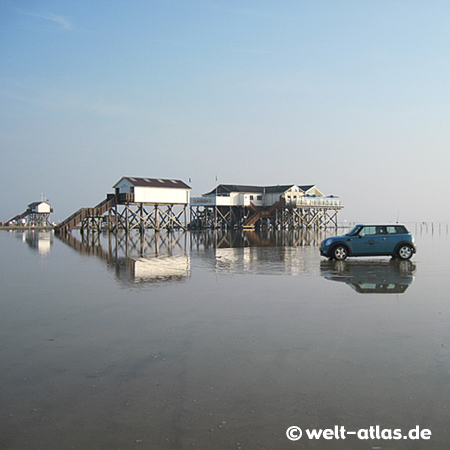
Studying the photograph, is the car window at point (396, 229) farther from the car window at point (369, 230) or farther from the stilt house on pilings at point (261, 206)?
the stilt house on pilings at point (261, 206)

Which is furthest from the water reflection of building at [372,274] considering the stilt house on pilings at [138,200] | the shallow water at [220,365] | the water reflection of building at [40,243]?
the stilt house on pilings at [138,200]

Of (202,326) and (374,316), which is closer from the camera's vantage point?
(202,326)

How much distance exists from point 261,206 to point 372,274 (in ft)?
192

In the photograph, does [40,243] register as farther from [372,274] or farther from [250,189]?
[250,189]

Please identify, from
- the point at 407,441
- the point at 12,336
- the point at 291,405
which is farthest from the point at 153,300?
the point at 407,441

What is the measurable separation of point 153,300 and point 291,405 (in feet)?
23.2

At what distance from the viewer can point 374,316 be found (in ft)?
32.2

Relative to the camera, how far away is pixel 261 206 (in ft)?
246

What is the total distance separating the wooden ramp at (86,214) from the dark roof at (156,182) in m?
2.23

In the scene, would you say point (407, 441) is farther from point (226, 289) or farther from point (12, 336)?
point (226, 289)

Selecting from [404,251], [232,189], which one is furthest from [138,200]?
[404,251]

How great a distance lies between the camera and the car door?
Result: 814 inches

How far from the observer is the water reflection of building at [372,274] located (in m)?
13.7

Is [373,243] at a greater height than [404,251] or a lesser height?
greater
